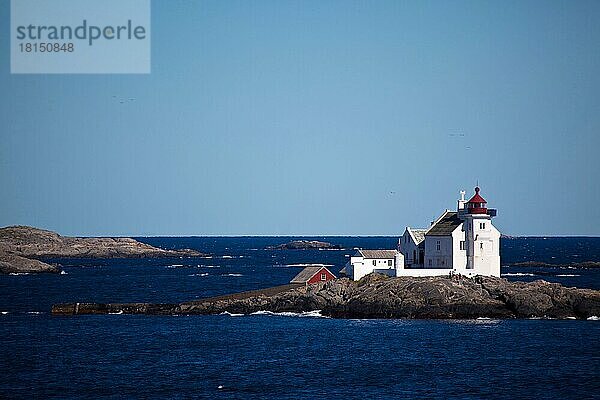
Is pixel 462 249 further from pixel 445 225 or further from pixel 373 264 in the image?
pixel 373 264

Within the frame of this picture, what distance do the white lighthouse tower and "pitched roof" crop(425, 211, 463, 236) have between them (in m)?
1.18

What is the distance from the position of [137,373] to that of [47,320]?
1093 inches

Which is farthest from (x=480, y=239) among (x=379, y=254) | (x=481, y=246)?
(x=379, y=254)

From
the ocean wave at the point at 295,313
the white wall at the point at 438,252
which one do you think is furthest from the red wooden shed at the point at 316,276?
the white wall at the point at 438,252

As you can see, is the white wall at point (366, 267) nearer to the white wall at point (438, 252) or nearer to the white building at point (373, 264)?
the white building at point (373, 264)

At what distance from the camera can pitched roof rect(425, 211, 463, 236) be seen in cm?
8538

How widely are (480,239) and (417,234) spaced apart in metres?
6.66

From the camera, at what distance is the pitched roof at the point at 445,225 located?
85.4 metres

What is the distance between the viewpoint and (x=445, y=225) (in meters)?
86.7

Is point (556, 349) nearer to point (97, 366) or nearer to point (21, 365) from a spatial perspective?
point (97, 366)

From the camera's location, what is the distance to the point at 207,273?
6102 inches

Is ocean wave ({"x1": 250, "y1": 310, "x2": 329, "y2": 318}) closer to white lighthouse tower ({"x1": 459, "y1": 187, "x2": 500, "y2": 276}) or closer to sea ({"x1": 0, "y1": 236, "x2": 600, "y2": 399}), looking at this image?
sea ({"x1": 0, "y1": 236, "x2": 600, "y2": 399})

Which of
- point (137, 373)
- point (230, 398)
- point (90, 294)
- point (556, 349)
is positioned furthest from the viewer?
point (90, 294)

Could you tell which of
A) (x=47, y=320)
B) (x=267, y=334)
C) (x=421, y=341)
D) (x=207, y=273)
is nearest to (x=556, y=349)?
(x=421, y=341)
